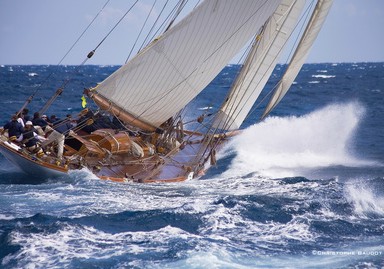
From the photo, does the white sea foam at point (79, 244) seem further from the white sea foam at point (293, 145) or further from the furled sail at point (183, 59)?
the white sea foam at point (293, 145)

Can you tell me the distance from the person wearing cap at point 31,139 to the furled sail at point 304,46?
1018 centimetres

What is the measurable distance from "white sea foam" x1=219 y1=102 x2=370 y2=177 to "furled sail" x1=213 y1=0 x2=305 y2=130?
2.40m

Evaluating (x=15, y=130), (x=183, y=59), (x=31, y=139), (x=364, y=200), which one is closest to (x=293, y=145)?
(x=183, y=59)

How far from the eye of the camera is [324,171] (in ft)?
93.8

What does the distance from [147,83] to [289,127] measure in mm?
14729

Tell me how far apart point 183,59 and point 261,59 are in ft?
19.1

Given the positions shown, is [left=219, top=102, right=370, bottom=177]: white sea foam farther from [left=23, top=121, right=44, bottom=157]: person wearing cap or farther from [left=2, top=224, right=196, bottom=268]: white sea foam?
[left=2, top=224, right=196, bottom=268]: white sea foam

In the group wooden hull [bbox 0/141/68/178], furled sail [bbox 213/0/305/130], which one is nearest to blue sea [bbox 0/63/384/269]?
wooden hull [bbox 0/141/68/178]

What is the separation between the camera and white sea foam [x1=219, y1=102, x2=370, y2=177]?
29.6 meters

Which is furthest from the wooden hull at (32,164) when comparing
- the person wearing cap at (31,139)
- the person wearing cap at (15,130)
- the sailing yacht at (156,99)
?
the person wearing cap at (15,130)

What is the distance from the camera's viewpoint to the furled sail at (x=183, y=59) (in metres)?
23.2

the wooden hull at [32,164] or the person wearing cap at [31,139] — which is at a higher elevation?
the person wearing cap at [31,139]

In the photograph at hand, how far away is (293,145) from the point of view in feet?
113

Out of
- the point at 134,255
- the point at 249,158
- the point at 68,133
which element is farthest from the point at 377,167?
the point at 134,255
